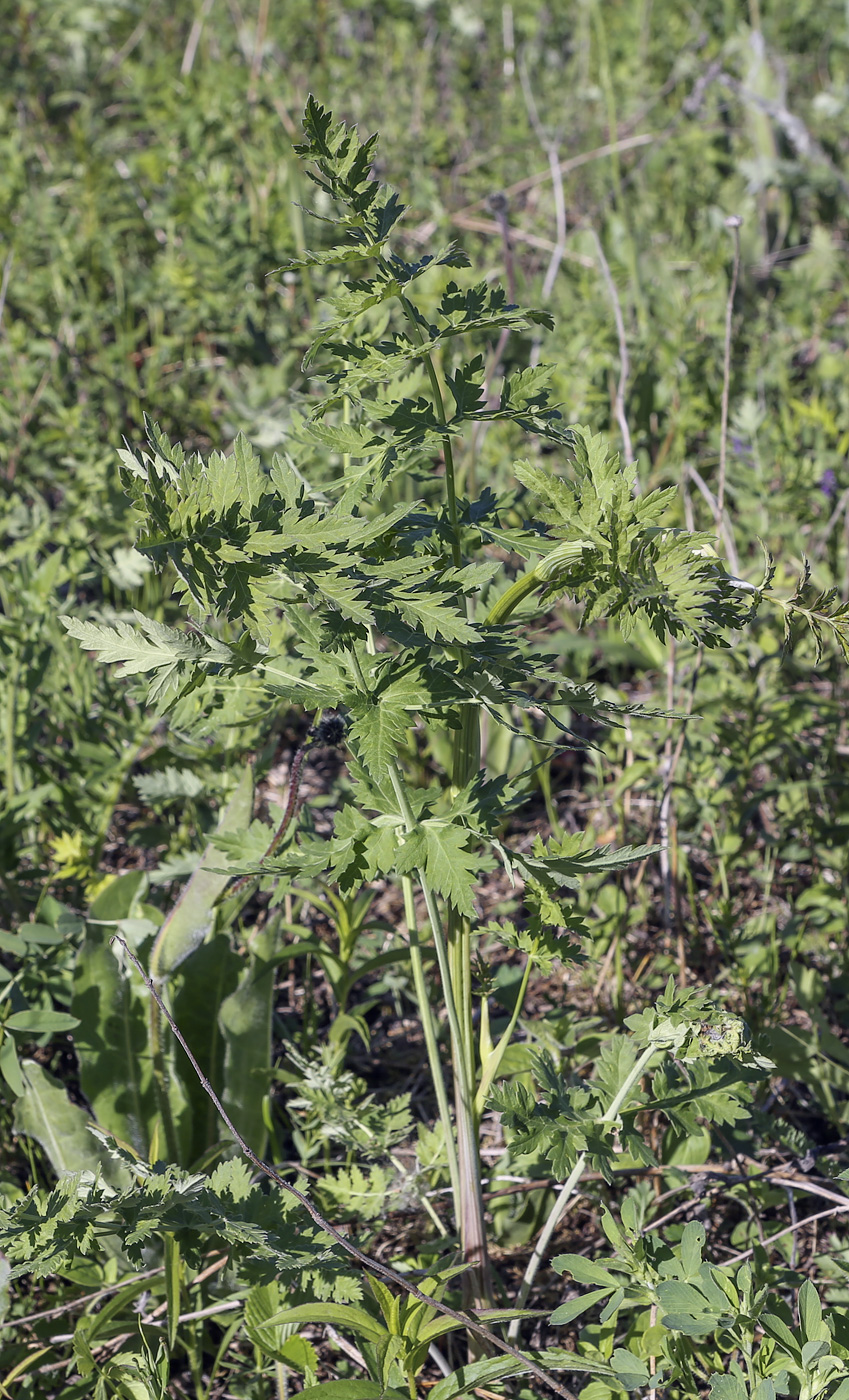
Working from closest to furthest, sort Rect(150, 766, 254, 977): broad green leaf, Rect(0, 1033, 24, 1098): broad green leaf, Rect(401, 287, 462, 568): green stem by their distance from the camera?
Rect(401, 287, 462, 568): green stem → Rect(0, 1033, 24, 1098): broad green leaf → Rect(150, 766, 254, 977): broad green leaf

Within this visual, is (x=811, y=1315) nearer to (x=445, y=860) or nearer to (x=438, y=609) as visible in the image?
(x=445, y=860)

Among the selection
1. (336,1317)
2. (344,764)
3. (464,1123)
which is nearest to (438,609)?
(464,1123)

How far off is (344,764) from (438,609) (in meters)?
A: 1.52

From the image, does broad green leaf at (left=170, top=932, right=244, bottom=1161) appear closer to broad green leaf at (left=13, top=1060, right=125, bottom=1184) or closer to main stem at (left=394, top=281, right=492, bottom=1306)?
broad green leaf at (left=13, top=1060, right=125, bottom=1184)

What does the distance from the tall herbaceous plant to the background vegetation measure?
0.10m

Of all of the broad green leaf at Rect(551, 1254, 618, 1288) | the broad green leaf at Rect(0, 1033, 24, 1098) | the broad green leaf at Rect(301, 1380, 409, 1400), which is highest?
the broad green leaf at Rect(0, 1033, 24, 1098)

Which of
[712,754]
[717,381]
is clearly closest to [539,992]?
[712,754]

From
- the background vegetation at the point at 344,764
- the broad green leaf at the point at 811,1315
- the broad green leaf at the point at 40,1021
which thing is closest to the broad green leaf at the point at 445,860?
the background vegetation at the point at 344,764

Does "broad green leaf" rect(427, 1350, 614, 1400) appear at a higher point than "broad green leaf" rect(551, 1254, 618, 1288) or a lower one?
lower

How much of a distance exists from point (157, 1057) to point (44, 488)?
6.98 ft

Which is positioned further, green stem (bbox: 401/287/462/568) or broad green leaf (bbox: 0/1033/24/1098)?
broad green leaf (bbox: 0/1033/24/1098)

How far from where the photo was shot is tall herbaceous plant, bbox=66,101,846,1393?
1083mm

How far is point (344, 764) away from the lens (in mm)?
2594

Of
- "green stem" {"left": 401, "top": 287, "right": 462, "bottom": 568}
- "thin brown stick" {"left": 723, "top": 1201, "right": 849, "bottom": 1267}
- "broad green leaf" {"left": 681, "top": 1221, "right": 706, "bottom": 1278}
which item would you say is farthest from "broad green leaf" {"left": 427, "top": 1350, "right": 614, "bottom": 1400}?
"green stem" {"left": 401, "top": 287, "right": 462, "bottom": 568}
